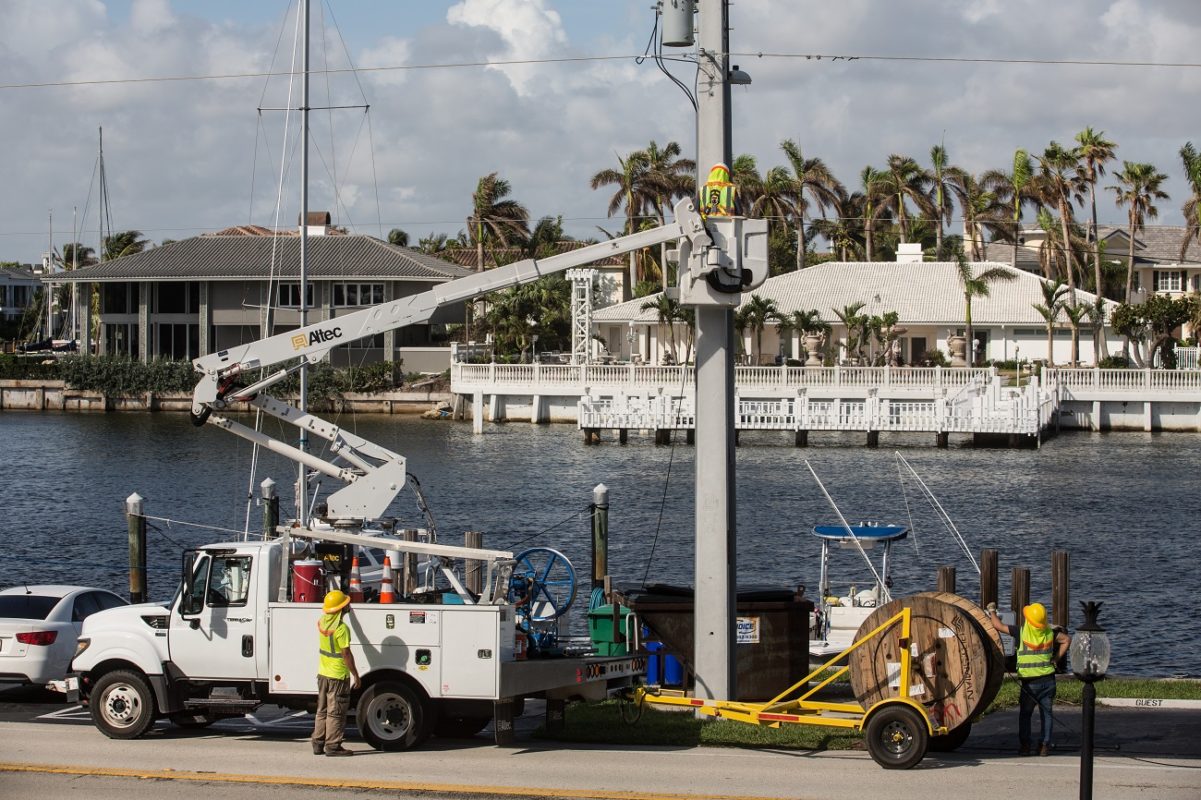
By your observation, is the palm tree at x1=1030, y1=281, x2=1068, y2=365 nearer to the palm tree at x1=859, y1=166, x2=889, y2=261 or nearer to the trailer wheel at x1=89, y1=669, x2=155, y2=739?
the palm tree at x1=859, y1=166, x2=889, y2=261

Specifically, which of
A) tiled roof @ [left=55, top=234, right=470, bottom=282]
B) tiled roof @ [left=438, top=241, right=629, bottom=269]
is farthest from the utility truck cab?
tiled roof @ [left=55, top=234, right=470, bottom=282]

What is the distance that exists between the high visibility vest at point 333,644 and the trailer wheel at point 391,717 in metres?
0.61

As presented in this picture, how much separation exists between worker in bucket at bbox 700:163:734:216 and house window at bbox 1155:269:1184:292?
103926 millimetres

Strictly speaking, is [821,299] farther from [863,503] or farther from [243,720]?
[243,720]

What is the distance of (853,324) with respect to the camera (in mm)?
80750

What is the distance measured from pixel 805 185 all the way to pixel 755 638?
9045 cm

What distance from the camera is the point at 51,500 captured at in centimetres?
5303

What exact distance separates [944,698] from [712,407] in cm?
406

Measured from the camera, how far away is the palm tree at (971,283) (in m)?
81.6

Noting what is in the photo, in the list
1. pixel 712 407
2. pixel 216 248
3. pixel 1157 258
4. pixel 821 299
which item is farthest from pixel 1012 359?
pixel 712 407

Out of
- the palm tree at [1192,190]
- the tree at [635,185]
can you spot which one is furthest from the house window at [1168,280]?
the tree at [635,185]

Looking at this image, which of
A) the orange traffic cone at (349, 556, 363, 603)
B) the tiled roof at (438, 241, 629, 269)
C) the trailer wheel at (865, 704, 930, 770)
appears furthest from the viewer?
the tiled roof at (438, 241, 629, 269)

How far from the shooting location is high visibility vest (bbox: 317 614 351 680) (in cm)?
1545

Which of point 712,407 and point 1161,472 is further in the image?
point 1161,472
